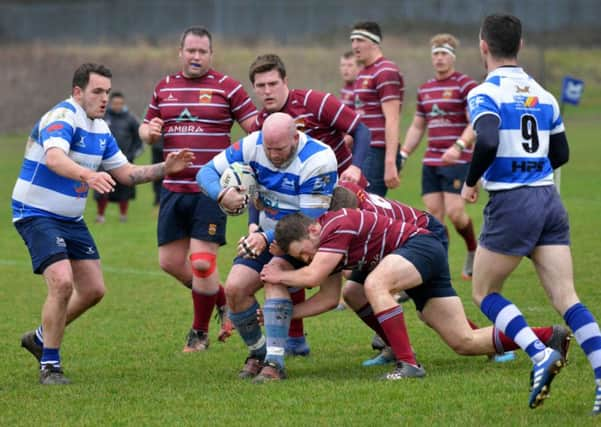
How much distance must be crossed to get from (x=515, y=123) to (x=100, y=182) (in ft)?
8.72

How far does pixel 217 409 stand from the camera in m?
6.65

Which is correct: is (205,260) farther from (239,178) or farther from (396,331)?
(396,331)

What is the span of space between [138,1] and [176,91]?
163 ft

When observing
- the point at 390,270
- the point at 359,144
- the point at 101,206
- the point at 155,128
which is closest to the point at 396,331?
the point at 390,270

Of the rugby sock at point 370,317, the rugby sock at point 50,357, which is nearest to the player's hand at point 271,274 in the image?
the rugby sock at point 370,317

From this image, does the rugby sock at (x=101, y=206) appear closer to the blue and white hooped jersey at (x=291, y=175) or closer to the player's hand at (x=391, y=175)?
the player's hand at (x=391, y=175)

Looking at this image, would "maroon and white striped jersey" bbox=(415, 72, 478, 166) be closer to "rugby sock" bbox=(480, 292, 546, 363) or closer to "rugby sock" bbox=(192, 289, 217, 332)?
"rugby sock" bbox=(192, 289, 217, 332)

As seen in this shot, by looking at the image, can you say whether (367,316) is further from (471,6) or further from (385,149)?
(471,6)

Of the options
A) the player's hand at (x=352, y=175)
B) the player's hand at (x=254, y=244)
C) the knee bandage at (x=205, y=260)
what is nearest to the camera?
the player's hand at (x=254, y=244)

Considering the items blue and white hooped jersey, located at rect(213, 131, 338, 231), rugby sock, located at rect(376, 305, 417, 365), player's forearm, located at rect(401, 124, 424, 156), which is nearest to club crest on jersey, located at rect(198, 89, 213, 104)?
blue and white hooped jersey, located at rect(213, 131, 338, 231)

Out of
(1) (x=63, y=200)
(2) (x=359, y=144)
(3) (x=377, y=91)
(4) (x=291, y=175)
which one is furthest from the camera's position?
(3) (x=377, y=91)

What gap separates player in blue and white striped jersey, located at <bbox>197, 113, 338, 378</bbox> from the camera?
290 inches

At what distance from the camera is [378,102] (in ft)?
35.4

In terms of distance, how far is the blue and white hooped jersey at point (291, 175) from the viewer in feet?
24.5
